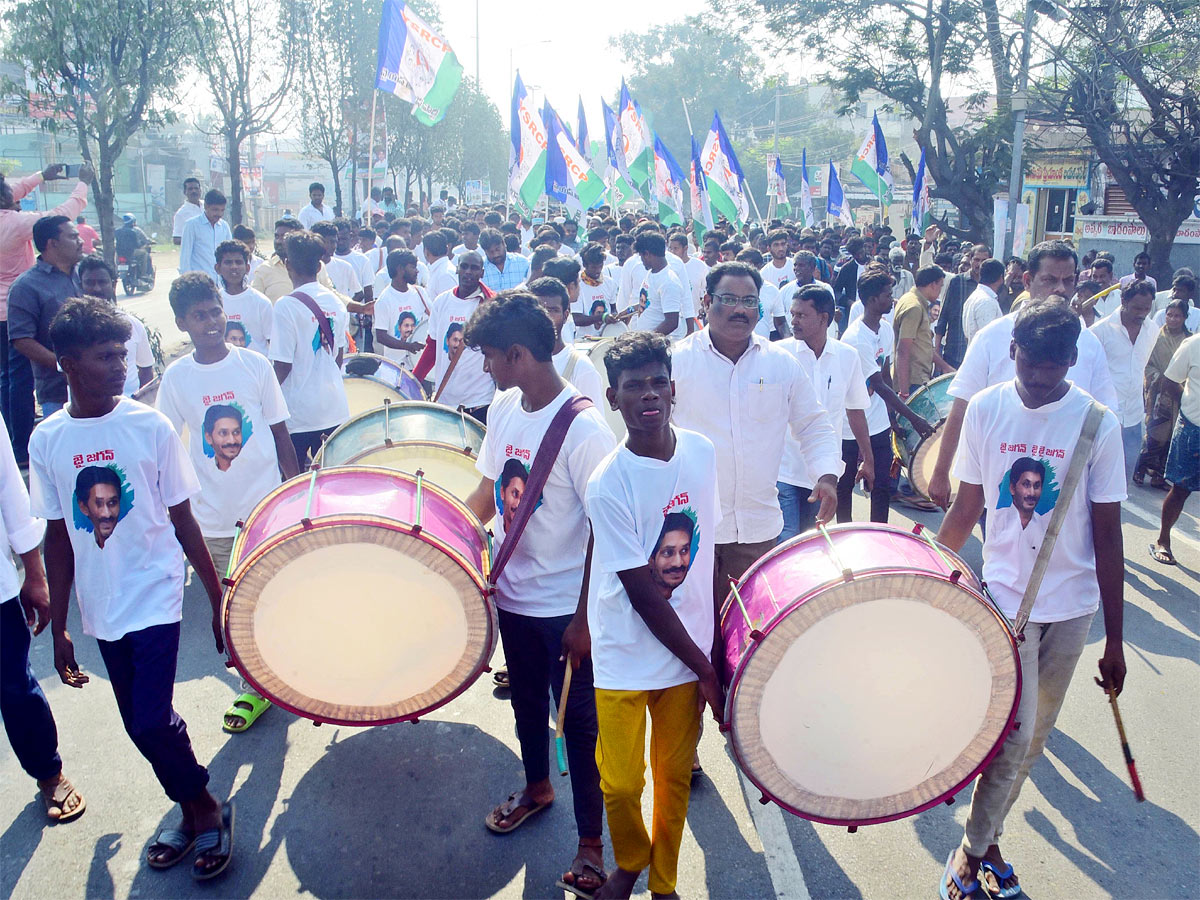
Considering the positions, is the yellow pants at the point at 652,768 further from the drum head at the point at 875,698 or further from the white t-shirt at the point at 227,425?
the white t-shirt at the point at 227,425

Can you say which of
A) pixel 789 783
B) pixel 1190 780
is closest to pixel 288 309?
pixel 789 783

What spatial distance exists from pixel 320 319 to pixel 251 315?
1351 millimetres

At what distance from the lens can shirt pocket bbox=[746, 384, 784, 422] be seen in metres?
4.23

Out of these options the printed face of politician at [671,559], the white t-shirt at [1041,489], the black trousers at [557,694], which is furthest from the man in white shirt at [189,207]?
the white t-shirt at [1041,489]

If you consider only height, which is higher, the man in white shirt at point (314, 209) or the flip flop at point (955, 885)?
the man in white shirt at point (314, 209)

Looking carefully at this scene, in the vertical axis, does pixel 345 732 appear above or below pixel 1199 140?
below

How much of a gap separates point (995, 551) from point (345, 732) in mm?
2973

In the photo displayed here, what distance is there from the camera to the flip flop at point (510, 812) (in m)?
3.73

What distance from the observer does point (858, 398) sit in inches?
215

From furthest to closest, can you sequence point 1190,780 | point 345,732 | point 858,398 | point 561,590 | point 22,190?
point 22,190 < point 858,398 < point 345,732 < point 1190,780 < point 561,590

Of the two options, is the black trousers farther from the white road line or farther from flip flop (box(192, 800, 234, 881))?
flip flop (box(192, 800, 234, 881))

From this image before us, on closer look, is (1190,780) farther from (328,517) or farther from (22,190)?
(22,190)

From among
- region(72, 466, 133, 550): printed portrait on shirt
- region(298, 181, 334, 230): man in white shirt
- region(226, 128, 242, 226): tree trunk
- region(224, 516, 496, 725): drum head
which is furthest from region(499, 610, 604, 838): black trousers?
region(226, 128, 242, 226): tree trunk

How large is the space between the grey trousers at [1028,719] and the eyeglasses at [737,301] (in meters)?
1.74
